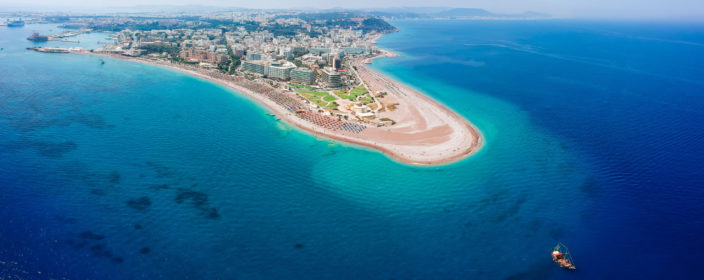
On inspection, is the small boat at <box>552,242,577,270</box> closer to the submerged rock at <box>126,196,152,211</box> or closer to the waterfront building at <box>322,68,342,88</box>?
the submerged rock at <box>126,196,152,211</box>

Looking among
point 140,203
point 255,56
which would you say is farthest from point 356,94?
point 140,203

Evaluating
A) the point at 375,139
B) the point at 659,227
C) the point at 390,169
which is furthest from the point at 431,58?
the point at 659,227

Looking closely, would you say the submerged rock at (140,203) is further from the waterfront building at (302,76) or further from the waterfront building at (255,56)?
the waterfront building at (255,56)

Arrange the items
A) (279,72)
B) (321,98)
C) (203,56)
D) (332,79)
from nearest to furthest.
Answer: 1. (321,98)
2. (332,79)
3. (279,72)
4. (203,56)

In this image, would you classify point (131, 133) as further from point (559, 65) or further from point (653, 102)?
point (559, 65)

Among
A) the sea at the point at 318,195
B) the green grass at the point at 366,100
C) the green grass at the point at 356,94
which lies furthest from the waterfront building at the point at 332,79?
the sea at the point at 318,195

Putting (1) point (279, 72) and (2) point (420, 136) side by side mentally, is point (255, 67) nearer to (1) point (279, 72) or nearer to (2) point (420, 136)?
(1) point (279, 72)

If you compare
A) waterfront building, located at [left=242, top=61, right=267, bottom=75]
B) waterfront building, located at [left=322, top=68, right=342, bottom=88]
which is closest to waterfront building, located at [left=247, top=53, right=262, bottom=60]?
waterfront building, located at [left=242, top=61, right=267, bottom=75]

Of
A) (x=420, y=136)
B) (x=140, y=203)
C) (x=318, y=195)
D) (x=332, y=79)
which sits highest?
(x=332, y=79)
